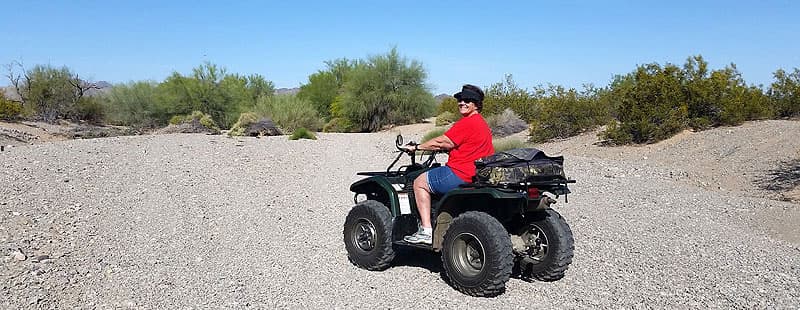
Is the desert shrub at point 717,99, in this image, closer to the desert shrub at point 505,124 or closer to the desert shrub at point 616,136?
the desert shrub at point 616,136

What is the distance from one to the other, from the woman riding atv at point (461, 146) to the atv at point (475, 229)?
12 centimetres

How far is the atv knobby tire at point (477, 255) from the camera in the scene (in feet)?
18.7

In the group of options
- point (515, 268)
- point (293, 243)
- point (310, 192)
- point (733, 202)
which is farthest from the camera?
point (310, 192)

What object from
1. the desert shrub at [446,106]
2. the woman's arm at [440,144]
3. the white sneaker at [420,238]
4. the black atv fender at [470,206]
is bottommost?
the white sneaker at [420,238]

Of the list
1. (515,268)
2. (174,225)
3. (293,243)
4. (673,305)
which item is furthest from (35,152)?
(673,305)

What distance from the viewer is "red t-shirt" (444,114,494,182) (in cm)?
612

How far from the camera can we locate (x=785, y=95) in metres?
21.1

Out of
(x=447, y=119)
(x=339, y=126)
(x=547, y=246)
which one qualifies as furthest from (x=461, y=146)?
(x=339, y=126)

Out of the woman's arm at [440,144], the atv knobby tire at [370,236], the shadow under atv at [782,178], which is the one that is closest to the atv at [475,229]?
the atv knobby tire at [370,236]

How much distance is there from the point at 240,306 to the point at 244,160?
11729 mm

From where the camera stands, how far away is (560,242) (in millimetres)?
6180

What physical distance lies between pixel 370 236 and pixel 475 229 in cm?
147

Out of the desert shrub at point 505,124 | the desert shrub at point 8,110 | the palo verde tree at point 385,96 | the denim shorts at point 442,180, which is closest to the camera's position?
the denim shorts at point 442,180

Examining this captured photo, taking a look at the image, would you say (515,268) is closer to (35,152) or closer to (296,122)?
(35,152)
